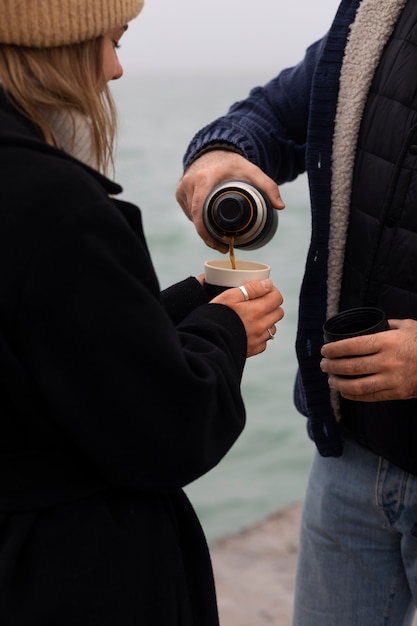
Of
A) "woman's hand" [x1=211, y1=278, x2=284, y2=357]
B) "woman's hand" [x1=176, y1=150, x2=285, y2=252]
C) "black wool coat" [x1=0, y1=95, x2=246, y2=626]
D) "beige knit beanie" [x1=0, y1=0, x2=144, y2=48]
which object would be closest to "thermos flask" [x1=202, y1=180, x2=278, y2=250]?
"woman's hand" [x1=176, y1=150, x2=285, y2=252]

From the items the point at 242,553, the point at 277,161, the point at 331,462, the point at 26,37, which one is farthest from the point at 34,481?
the point at 242,553

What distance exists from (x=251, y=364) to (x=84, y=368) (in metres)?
7.55

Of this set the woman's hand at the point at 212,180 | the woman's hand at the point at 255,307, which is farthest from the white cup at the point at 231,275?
the woman's hand at the point at 212,180

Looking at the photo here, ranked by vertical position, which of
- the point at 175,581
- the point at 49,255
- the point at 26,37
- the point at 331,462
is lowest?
the point at 331,462

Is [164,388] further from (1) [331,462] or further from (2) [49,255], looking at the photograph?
(1) [331,462]

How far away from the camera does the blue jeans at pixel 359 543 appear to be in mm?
1803

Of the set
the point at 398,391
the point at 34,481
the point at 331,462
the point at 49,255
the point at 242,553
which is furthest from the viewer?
the point at 242,553

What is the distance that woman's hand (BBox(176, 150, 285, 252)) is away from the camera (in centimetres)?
169

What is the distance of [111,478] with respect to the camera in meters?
1.23

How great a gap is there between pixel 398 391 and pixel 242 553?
1834 mm

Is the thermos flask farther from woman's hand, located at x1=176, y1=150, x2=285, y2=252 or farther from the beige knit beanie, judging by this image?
the beige knit beanie

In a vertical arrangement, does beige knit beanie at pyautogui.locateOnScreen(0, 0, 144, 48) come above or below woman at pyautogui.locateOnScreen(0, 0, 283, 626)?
above

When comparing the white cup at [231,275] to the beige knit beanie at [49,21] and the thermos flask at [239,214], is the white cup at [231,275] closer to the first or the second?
the thermos flask at [239,214]

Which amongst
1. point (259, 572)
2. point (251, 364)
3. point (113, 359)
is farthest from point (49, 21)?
point (251, 364)
